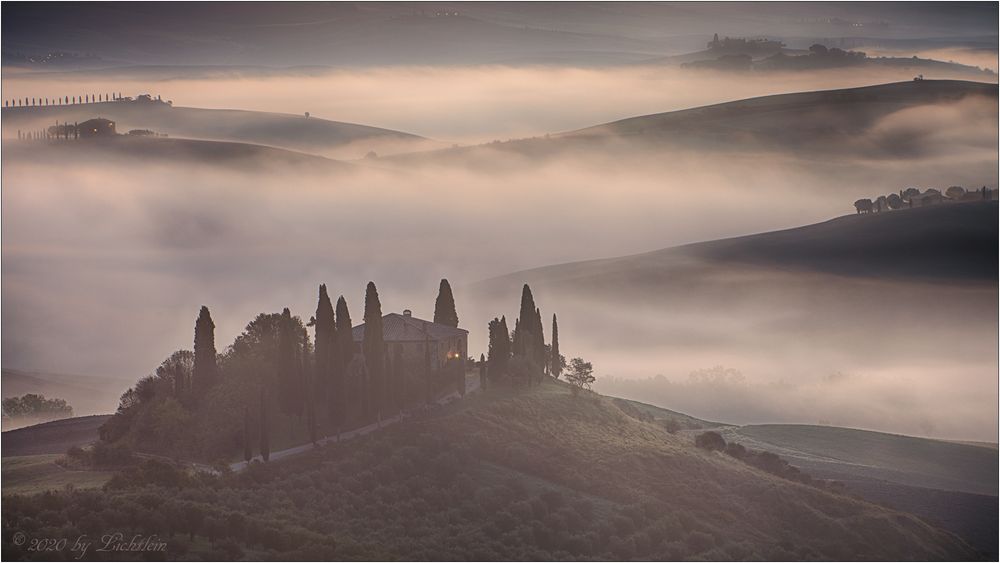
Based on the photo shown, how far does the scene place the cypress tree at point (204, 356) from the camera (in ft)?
303

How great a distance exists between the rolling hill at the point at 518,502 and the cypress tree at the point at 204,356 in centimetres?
994

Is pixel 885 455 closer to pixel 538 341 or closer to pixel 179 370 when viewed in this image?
pixel 538 341

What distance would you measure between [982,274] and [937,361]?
25605mm

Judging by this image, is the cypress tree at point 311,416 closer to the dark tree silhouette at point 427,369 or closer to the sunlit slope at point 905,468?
the dark tree silhouette at point 427,369

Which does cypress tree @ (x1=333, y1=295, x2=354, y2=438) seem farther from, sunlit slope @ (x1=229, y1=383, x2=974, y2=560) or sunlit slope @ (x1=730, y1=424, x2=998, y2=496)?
sunlit slope @ (x1=730, y1=424, x2=998, y2=496)

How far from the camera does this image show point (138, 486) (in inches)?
3110

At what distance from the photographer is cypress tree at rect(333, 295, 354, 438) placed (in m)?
91.8

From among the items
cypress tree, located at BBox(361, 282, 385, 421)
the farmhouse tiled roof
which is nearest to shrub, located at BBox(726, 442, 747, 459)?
the farmhouse tiled roof

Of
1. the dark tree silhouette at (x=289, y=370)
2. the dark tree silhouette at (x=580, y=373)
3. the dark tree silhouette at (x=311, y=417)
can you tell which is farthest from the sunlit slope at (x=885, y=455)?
the dark tree silhouette at (x=289, y=370)

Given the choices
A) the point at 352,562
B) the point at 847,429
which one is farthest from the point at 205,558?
the point at 847,429

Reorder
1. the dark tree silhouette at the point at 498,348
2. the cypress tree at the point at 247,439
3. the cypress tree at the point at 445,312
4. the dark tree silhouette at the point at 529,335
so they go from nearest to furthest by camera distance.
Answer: the cypress tree at the point at 247,439 → the dark tree silhouette at the point at 498,348 → the dark tree silhouette at the point at 529,335 → the cypress tree at the point at 445,312

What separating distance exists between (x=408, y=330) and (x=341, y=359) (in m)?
10.2

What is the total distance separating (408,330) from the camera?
103 m

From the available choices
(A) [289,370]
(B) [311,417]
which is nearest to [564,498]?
(B) [311,417]
